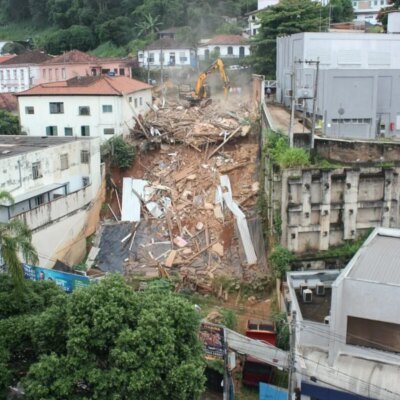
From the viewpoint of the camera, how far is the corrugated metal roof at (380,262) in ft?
55.6

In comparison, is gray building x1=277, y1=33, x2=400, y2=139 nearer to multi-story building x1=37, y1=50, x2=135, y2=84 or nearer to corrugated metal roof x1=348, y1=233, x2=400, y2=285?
corrugated metal roof x1=348, y1=233, x2=400, y2=285

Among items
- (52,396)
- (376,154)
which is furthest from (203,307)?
(52,396)

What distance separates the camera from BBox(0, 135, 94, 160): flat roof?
28.2 m

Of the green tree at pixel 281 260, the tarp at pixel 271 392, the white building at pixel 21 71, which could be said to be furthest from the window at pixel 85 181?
the white building at pixel 21 71

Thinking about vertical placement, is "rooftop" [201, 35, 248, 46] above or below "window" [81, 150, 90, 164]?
above

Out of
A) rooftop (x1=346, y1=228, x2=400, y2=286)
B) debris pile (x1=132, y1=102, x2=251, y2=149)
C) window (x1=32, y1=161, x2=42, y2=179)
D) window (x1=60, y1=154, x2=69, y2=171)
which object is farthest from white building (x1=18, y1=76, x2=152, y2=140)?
rooftop (x1=346, y1=228, x2=400, y2=286)

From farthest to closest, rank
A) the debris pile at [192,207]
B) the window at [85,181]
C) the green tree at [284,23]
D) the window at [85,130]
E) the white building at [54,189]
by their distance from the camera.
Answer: the green tree at [284,23] < the window at [85,130] < the window at [85,181] < the debris pile at [192,207] < the white building at [54,189]

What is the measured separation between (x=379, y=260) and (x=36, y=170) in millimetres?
17140

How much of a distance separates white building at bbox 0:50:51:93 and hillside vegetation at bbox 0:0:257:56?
11263 millimetres

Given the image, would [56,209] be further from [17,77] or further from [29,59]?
[17,77]

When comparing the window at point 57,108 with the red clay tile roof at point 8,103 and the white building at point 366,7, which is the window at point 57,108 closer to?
the red clay tile roof at point 8,103

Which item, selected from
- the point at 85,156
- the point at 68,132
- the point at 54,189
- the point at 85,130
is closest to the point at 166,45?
the point at 68,132

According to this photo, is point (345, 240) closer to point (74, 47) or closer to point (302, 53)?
point (302, 53)

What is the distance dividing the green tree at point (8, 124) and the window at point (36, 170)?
13.0 m
